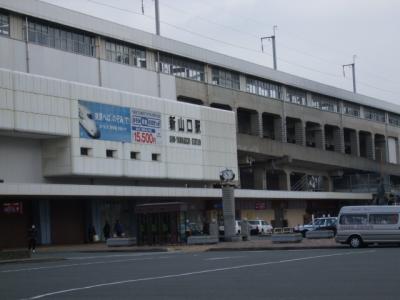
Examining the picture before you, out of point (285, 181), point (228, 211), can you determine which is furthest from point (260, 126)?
point (228, 211)

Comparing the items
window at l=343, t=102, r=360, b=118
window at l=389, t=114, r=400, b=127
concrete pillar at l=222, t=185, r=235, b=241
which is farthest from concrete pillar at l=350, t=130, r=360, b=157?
concrete pillar at l=222, t=185, r=235, b=241

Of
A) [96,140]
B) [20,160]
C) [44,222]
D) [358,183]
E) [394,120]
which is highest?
[394,120]

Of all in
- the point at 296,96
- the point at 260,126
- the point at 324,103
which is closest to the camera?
the point at 260,126

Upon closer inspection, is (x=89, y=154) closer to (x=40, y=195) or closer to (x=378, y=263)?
(x=40, y=195)

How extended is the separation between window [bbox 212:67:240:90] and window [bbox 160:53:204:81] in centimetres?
231

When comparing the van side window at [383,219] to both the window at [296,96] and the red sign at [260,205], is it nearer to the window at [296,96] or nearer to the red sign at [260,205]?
the red sign at [260,205]

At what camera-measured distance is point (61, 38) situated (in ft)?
187

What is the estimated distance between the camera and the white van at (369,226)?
35.8m

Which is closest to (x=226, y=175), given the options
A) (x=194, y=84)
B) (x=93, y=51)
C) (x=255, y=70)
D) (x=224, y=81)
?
(x=93, y=51)

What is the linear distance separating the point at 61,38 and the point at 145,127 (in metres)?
9.33

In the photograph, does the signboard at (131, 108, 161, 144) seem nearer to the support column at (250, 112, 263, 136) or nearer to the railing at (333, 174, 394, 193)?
the support column at (250, 112, 263, 136)

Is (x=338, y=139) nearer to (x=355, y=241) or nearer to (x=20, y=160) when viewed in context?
(x=20, y=160)

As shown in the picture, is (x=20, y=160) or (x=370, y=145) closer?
(x=20, y=160)

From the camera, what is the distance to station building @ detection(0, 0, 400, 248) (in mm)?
50375
